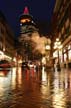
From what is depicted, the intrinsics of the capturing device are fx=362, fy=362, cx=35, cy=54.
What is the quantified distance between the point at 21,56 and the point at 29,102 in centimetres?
15917

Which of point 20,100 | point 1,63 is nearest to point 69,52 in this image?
point 1,63

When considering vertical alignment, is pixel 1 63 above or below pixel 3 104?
above

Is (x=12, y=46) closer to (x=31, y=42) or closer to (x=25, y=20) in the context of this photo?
(x=25, y=20)

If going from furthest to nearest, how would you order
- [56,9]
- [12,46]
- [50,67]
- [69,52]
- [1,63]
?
[12,46]
[56,9]
[69,52]
[1,63]
[50,67]

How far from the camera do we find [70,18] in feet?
230

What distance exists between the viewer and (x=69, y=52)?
241 feet

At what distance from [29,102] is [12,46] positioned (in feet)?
596

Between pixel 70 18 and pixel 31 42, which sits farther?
pixel 31 42

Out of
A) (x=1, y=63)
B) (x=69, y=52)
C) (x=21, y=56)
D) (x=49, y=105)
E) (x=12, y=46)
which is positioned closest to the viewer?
(x=49, y=105)

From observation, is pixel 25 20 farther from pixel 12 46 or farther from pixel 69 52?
pixel 69 52

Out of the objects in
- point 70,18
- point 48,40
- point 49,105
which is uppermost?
point 70,18

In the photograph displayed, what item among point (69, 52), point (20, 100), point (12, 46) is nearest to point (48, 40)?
point (69, 52)

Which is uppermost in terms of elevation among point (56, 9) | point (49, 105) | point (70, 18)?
point (56, 9)

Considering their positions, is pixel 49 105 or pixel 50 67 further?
pixel 50 67
